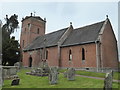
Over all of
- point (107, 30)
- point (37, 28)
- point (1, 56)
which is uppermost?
point (37, 28)

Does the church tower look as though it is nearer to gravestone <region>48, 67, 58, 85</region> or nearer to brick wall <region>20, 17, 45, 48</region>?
brick wall <region>20, 17, 45, 48</region>

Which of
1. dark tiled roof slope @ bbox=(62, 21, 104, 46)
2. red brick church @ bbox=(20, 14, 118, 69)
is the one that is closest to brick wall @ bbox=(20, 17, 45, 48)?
red brick church @ bbox=(20, 14, 118, 69)

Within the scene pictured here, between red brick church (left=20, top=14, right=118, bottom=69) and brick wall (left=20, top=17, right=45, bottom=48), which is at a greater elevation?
brick wall (left=20, top=17, right=45, bottom=48)

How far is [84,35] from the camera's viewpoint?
29.3 meters

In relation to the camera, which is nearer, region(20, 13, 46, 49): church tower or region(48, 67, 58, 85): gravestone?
region(48, 67, 58, 85): gravestone

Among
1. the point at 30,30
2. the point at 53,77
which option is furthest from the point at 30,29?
the point at 53,77

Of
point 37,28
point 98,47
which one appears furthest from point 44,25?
point 98,47

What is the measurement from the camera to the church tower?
1783 inches

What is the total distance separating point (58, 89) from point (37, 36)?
1448 inches

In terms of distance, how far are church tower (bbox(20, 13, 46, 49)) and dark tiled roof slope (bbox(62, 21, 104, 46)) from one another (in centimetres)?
1660

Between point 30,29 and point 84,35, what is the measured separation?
21.6 m

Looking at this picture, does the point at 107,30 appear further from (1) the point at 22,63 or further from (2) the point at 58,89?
(1) the point at 22,63

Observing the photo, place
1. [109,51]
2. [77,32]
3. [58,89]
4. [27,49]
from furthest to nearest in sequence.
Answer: [27,49] < [77,32] < [109,51] < [58,89]

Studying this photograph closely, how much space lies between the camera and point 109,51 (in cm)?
2666
